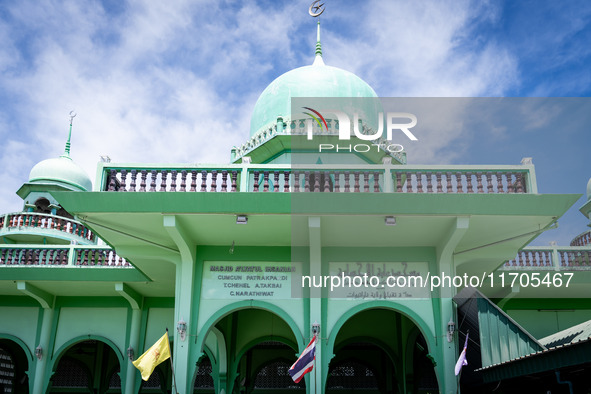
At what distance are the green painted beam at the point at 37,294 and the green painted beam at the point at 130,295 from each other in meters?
1.85

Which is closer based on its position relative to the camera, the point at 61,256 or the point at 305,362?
the point at 305,362

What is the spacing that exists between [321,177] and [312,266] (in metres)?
1.59

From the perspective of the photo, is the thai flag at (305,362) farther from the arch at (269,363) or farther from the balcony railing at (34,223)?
the balcony railing at (34,223)

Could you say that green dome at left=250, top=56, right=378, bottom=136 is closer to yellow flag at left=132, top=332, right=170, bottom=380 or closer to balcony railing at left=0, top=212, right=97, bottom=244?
yellow flag at left=132, top=332, right=170, bottom=380

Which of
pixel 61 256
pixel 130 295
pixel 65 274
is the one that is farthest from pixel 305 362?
pixel 61 256

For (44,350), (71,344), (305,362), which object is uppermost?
(71,344)

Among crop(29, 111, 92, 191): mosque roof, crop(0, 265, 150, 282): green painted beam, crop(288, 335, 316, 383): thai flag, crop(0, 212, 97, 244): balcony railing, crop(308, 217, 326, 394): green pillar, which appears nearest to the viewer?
crop(288, 335, 316, 383): thai flag

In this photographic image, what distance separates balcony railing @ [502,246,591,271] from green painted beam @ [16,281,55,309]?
34.3 ft

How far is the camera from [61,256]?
13.3 meters

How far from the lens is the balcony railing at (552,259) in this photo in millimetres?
13023

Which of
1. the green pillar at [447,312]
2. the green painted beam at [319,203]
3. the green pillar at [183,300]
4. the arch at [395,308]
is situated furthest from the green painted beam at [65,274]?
the green pillar at [447,312]

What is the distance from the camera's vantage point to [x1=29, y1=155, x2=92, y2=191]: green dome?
67.5ft

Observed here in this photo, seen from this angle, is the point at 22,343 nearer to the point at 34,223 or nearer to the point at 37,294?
the point at 37,294

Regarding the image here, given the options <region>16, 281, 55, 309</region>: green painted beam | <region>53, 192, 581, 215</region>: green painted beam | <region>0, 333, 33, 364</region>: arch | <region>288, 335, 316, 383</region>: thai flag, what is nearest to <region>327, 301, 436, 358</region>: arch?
<region>288, 335, 316, 383</region>: thai flag
